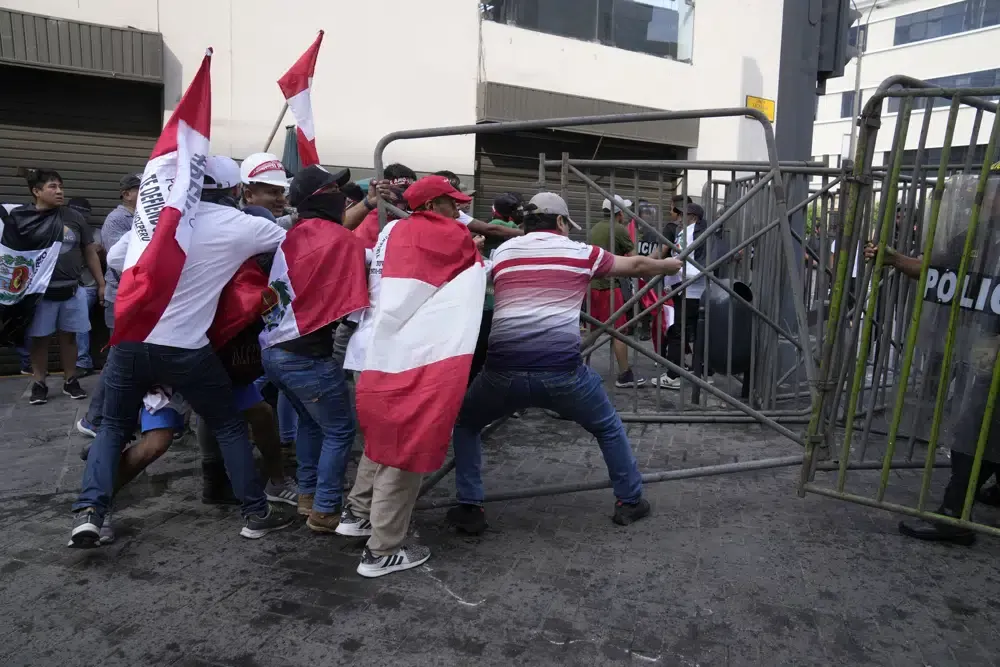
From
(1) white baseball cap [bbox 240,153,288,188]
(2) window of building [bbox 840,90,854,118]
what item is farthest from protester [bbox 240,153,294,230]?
(2) window of building [bbox 840,90,854,118]

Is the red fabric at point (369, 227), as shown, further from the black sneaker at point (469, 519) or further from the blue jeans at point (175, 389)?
the black sneaker at point (469, 519)

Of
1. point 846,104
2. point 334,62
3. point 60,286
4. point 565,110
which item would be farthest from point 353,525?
point 846,104

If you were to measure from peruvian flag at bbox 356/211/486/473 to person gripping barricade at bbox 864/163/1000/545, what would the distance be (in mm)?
2000

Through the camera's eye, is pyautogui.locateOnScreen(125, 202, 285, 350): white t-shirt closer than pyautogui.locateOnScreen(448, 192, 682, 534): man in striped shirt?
Yes

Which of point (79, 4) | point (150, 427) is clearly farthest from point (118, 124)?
point (150, 427)

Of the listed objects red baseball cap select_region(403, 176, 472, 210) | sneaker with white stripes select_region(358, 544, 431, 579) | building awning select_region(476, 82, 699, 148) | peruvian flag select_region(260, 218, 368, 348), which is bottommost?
sneaker with white stripes select_region(358, 544, 431, 579)

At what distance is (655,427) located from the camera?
6.20 metres

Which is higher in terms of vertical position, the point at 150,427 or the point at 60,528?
the point at 150,427

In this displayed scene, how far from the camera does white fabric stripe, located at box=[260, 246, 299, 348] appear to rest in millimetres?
3770

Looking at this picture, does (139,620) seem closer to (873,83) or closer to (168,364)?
(168,364)

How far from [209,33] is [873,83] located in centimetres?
3579

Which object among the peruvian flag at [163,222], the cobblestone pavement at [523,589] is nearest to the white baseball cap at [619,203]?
the cobblestone pavement at [523,589]

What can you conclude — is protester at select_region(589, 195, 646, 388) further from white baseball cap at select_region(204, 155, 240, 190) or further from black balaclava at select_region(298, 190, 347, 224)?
white baseball cap at select_region(204, 155, 240, 190)

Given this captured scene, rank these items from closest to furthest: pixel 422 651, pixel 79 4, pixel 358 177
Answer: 1. pixel 422 651
2. pixel 79 4
3. pixel 358 177
